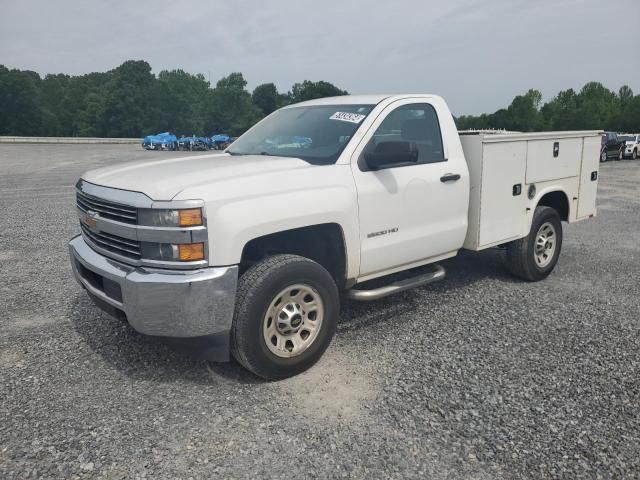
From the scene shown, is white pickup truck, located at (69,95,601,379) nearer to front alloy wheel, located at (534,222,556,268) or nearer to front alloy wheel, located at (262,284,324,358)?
front alloy wheel, located at (262,284,324,358)

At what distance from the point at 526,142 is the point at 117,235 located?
3808 mm

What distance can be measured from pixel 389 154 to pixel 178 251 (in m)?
1.63

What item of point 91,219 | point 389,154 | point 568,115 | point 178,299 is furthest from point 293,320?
point 568,115

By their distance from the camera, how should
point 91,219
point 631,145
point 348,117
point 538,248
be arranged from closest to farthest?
point 91,219, point 348,117, point 538,248, point 631,145

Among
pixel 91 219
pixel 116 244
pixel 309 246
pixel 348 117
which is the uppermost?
pixel 348 117

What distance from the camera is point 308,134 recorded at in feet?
14.1

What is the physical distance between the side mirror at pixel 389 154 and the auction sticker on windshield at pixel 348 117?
379 millimetres

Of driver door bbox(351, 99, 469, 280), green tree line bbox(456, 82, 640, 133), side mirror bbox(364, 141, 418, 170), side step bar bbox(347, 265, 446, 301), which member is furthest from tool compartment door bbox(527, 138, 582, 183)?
green tree line bbox(456, 82, 640, 133)

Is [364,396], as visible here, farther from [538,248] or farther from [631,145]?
[631,145]

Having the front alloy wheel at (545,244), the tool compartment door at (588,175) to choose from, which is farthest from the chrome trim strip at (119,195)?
the tool compartment door at (588,175)

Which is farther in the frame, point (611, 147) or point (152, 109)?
point (152, 109)

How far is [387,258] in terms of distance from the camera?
13.5ft

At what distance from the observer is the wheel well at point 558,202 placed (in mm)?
5859

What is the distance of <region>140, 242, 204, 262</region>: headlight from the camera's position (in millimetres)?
3066
